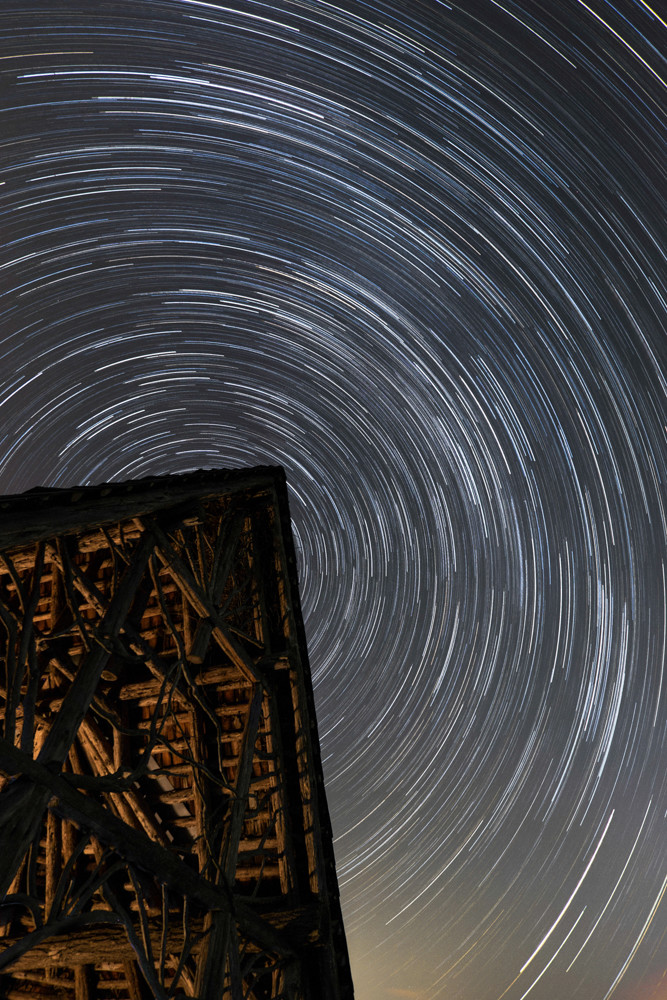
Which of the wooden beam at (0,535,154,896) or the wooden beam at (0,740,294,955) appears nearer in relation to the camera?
the wooden beam at (0,535,154,896)

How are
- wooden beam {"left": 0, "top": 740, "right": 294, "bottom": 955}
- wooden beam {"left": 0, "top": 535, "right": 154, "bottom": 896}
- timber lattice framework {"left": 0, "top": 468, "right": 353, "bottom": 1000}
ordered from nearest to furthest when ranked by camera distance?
wooden beam {"left": 0, "top": 535, "right": 154, "bottom": 896} → wooden beam {"left": 0, "top": 740, "right": 294, "bottom": 955} → timber lattice framework {"left": 0, "top": 468, "right": 353, "bottom": 1000}

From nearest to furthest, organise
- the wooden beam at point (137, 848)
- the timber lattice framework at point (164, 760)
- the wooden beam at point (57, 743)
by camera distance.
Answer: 1. the wooden beam at point (57, 743)
2. the wooden beam at point (137, 848)
3. the timber lattice framework at point (164, 760)

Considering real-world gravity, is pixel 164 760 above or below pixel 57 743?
below

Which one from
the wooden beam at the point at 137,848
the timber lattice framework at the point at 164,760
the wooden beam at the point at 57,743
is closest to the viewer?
the wooden beam at the point at 57,743

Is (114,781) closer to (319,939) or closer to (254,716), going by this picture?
(254,716)

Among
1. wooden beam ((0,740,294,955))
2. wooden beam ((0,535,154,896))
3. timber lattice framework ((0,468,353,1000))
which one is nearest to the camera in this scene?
wooden beam ((0,535,154,896))

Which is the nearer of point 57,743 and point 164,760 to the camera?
point 57,743

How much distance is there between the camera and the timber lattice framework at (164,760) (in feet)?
11.8

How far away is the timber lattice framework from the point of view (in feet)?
11.8

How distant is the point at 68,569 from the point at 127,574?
0.38m

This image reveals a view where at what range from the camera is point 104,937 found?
244 inches

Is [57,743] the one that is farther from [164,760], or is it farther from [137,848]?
[164,760]

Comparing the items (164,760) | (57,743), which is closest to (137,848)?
(57,743)

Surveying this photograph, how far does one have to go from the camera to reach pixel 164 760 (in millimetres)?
7570
